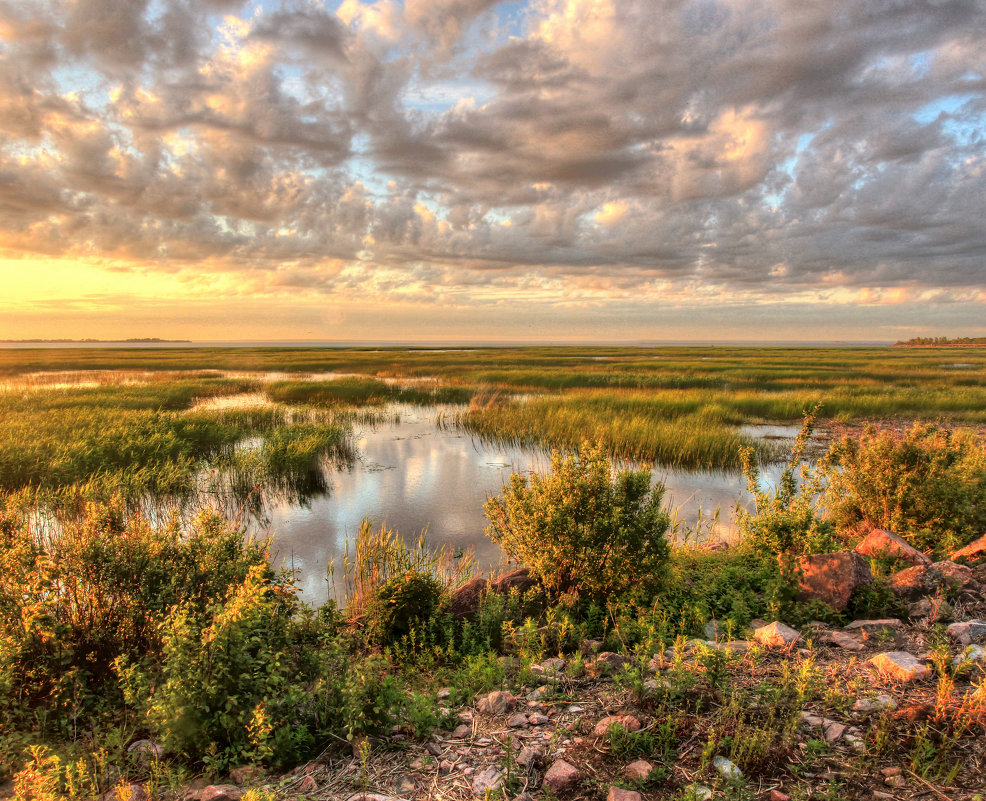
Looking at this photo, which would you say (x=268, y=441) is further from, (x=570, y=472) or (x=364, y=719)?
(x=364, y=719)

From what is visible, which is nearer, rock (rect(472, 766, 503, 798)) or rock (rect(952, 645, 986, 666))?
rock (rect(472, 766, 503, 798))

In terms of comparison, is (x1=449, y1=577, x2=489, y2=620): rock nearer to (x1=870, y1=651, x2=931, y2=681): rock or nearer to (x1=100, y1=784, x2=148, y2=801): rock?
(x1=100, y1=784, x2=148, y2=801): rock

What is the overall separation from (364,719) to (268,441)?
14776mm

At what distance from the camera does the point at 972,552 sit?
7473mm

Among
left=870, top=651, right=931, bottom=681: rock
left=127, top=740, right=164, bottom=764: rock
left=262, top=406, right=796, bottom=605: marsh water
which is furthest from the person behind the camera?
left=262, top=406, right=796, bottom=605: marsh water

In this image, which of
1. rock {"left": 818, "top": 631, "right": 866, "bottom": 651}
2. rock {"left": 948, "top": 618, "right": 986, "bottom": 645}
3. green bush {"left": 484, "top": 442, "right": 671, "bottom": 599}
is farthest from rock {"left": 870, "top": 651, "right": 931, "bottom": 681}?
green bush {"left": 484, "top": 442, "right": 671, "bottom": 599}

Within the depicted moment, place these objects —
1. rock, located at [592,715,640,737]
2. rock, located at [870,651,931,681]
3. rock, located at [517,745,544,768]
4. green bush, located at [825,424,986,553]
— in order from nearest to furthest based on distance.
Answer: rock, located at [517,745,544,768]
rock, located at [592,715,640,737]
rock, located at [870,651,931,681]
green bush, located at [825,424,986,553]

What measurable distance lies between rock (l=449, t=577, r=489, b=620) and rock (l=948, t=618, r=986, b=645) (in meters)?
4.80

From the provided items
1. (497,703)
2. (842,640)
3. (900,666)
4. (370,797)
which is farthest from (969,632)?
(370,797)

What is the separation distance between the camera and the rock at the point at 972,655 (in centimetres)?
412

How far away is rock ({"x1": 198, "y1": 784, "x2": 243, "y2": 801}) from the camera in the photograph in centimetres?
318

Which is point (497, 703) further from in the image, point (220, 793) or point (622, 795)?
point (220, 793)

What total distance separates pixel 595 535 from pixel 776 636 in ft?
7.55

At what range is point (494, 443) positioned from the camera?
66.1 ft
